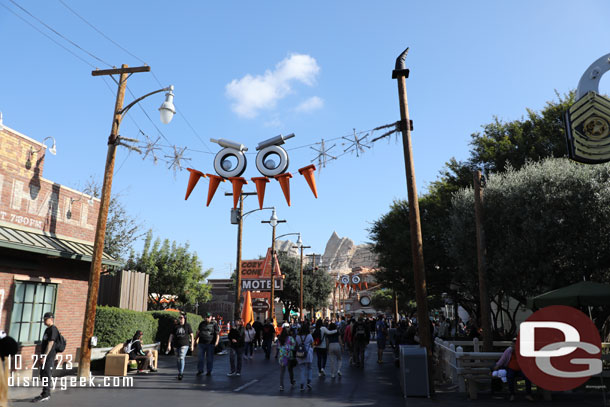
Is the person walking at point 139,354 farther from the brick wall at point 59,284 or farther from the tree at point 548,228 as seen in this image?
the tree at point 548,228

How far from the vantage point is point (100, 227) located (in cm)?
1336

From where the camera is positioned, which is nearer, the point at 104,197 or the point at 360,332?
the point at 104,197

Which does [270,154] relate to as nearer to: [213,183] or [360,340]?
[213,183]

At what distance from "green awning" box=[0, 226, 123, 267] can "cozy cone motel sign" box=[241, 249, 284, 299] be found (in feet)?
54.7

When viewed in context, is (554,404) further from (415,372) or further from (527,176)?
(527,176)

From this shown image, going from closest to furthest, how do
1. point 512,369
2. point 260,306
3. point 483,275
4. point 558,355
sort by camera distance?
point 558,355, point 512,369, point 483,275, point 260,306

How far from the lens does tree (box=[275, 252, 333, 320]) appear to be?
185ft

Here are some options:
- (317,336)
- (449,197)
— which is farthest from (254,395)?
(449,197)

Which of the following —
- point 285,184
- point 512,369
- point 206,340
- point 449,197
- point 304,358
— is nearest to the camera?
point 512,369

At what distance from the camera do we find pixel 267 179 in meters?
13.5

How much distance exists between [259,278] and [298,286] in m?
24.0

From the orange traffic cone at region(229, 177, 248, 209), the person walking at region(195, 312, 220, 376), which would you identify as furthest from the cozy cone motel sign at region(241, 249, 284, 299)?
the orange traffic cone at region(229, 177, 248, 209)

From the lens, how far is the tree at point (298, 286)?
56.2 metres

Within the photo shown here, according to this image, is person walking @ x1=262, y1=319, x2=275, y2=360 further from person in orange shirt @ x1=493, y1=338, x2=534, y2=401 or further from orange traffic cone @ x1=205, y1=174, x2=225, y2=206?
person in orange shirt @ x1=493, y1=338, x2=534, y2=401
